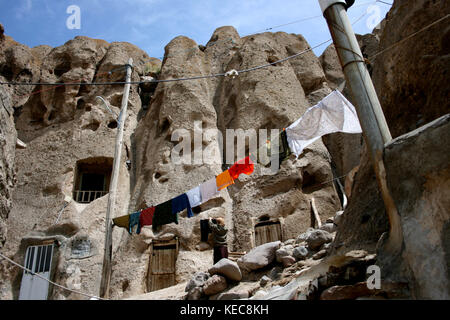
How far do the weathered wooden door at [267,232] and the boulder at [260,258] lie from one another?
15.3 ft

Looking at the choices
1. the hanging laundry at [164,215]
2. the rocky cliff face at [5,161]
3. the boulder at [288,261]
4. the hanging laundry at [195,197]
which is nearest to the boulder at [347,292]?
the boulder at [288,261]

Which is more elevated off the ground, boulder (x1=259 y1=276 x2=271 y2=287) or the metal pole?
the metal pole

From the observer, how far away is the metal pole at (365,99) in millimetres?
4609

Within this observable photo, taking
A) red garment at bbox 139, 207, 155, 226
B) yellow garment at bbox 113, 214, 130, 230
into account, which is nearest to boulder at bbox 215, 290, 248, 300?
red garment at bbox 139, 207, 155, 226

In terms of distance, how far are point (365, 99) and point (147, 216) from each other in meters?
6.85

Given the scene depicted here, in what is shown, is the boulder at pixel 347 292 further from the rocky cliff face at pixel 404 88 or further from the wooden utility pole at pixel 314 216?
the wooden utility pole at pixel 314 216

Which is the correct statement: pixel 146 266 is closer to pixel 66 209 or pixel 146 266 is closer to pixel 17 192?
pixel 66 209

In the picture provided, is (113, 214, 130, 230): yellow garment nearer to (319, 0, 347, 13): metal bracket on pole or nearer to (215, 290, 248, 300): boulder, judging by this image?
(215, 290, 248, 300): boulder

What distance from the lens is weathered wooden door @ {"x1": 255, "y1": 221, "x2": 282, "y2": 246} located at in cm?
1214

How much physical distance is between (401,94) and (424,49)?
811 millimetres

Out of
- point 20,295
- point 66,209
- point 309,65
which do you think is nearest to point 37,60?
point 66,209

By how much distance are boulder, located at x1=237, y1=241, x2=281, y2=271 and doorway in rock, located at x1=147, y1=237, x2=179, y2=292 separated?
503cm

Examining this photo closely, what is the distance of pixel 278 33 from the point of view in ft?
65.3

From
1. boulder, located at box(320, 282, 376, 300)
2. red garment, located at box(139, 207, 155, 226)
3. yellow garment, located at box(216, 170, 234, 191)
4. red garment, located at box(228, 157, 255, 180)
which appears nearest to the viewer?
boulder, located at box(320, 282, 376, 300)
